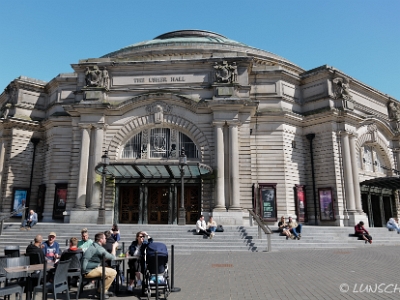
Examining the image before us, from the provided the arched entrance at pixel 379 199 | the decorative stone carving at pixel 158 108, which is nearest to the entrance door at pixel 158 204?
the decorative stone carving at pixel 158 108

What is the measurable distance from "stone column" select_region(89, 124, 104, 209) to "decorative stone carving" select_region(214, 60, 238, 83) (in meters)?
10.2

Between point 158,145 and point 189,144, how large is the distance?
249 centimetres

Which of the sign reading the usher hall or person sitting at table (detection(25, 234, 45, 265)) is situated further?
the sign reading the usher hall

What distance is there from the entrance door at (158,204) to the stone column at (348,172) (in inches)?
571

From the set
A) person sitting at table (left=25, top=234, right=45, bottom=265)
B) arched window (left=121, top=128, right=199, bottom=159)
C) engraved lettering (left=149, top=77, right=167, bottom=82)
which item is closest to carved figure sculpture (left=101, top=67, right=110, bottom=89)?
engraved lettering (left=149, top=77, right=167, bottom=82)

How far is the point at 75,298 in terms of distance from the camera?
8.05 metres

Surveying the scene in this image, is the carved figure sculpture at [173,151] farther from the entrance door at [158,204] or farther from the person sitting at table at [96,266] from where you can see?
the person sitting at table at [96,266]

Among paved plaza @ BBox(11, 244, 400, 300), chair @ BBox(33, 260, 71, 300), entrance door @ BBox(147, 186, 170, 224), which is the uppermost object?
entrance door @ BBox(147, 186, 170, 224)

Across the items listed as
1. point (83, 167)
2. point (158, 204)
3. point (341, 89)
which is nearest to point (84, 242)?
point (158, 204)

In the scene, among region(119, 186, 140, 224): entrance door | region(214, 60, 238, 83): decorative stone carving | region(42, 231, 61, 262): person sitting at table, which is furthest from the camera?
region(214, 60, 238, 83): decorative stone carving

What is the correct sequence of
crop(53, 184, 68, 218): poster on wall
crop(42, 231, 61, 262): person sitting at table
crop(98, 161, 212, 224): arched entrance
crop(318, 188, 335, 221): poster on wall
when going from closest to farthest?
crop(42, 231, 61, 262): person sitting at table
crop(98, 161, 212, 224): arched entrance
crop(318, 188, 335, 221): poster on wall
crop(53, 184, 68, 218): poster on wall

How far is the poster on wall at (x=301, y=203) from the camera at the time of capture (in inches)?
1055

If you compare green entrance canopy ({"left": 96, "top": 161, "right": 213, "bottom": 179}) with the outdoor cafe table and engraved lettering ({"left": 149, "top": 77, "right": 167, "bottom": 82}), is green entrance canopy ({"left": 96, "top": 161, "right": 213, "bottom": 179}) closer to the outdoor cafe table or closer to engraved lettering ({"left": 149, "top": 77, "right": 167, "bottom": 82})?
engraved lettering ({"left": 149, "top": 77, "right": 167, "bottom": 82})

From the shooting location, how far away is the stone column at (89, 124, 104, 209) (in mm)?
25125
